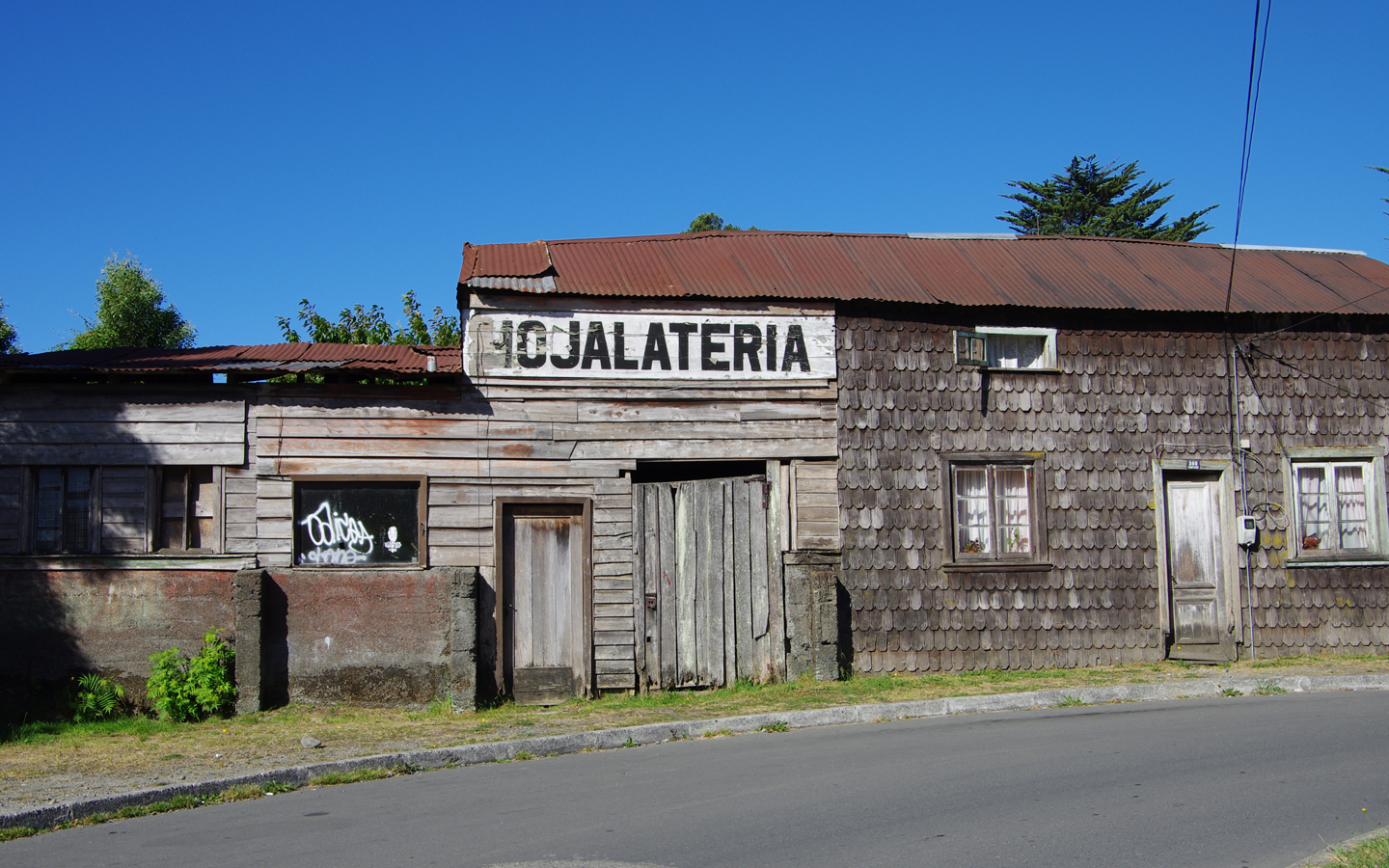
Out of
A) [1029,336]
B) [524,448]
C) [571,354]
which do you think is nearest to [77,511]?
[524,448]

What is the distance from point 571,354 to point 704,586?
2965 millimetres

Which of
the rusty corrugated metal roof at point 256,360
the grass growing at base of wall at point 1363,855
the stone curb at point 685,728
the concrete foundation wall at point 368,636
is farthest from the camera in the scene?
the concrete foundation wall at point 368,636

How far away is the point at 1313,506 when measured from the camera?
13523 millimetres

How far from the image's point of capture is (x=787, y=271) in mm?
13039

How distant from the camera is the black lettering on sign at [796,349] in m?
12.3

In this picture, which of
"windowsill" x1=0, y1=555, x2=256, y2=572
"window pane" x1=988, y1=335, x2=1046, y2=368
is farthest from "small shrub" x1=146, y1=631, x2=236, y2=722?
"window pane" x1=988, y1=335, x2=1046, y2=368

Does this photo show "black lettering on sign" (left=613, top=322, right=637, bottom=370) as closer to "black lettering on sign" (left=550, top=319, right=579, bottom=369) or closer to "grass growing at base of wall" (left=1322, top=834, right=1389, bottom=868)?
"black lettering on sign" (left=550, top=319, right=579, bottom=369)

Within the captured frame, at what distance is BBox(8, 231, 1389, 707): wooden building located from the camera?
1079cm

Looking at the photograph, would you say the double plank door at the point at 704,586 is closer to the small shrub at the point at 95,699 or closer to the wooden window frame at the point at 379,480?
the wooden window frame at the point at 379,480

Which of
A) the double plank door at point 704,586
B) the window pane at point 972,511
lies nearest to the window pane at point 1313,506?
the window pane at point 972,511

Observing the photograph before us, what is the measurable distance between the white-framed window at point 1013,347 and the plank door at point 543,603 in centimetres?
515

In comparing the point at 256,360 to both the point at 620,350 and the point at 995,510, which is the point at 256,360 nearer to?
the point at 620,350

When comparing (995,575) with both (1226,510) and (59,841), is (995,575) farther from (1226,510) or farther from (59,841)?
(59,841)

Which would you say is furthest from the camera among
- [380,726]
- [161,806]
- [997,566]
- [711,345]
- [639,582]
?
[997,566]
